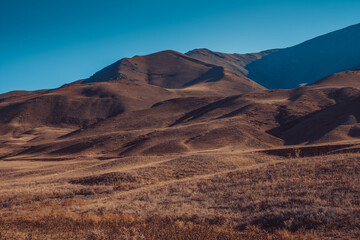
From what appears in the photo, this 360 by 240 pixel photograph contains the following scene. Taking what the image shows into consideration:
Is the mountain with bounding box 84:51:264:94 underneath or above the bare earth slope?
above

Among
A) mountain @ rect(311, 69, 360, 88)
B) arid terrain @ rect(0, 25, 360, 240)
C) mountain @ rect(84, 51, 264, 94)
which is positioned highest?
mountain @ rect(84, 51, 264, 94)

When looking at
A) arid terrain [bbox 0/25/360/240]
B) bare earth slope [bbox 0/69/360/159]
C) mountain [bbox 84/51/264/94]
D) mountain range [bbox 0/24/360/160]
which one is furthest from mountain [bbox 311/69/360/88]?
mountain [bbox 84/51/264/94]

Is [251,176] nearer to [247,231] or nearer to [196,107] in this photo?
[247,231]

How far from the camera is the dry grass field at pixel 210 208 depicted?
29.5 feet

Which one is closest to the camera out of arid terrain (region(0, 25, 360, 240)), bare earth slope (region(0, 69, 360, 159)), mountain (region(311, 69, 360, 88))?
arid terrain (region(0, 25, 360, 240))

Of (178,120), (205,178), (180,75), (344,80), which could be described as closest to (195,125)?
Answer: (178,120)

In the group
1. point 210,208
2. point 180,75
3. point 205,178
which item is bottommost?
point 205,178

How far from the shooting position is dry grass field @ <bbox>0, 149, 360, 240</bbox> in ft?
29.5

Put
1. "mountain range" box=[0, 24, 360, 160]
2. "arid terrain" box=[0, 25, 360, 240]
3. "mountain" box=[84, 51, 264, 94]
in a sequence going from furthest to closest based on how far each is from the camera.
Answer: "mountain" box=[84, 51, 264, 94] < "mountain range" box=[0, 24, 360, 160] < "arid terrain" box=[0, 25, 360, 240]

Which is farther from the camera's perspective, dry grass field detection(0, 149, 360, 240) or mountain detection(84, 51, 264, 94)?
mountain detection(84, 51, 264, 94)

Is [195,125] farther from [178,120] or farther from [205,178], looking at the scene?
[205,178]

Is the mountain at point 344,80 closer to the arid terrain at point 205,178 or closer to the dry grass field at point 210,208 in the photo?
the arid terrain at point 205,178

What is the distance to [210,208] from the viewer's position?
1222cm

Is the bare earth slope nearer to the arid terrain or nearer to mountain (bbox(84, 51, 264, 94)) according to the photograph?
the arid terrain
